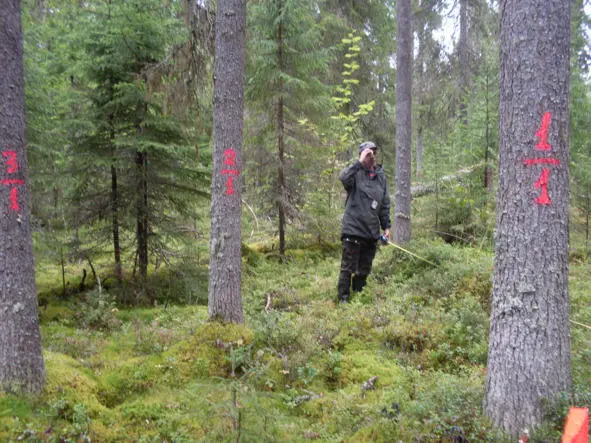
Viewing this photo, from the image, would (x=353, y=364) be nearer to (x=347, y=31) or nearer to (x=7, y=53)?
(x=7, y=53)

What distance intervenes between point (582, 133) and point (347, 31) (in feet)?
28.7

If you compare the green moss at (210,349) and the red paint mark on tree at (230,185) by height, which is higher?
the red paint mark on tree at (230,185)

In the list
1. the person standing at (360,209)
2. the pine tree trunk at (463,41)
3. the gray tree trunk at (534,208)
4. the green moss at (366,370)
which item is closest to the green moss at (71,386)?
the green moss at (366,370)

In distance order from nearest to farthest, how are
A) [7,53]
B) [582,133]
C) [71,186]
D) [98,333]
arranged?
[7,53]
[98,333]
[71,186]
[582,133]

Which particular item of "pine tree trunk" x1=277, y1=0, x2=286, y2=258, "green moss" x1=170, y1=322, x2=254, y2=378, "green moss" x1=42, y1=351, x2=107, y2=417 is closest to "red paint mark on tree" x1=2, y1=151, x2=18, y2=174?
"green moss" x1=42, y1=351, x2=107, y2=417

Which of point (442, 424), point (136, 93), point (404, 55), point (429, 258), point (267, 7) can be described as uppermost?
point (267, 7)

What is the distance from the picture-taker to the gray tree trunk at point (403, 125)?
10164 millimetres

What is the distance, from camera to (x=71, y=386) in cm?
Result: 416

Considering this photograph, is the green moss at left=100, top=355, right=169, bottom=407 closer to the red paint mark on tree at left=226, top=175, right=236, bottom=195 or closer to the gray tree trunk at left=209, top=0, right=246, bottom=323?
the gray tree trunk at left=209, top=0, right=246, bottom=323

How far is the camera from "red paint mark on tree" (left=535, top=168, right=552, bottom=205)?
3.23 meters

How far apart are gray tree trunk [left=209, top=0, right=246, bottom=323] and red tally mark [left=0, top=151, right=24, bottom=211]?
221cm

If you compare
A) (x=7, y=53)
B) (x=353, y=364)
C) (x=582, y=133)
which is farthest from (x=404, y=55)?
(x=7, y=53)

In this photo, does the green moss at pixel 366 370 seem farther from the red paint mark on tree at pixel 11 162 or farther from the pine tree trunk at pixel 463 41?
the pine tree trunk at pixel 463 41

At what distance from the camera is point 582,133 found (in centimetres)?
1223
